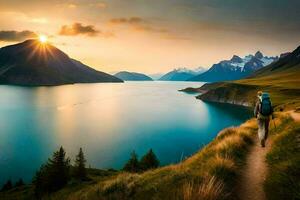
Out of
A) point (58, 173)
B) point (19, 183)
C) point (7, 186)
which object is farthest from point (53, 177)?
point (7, 186)

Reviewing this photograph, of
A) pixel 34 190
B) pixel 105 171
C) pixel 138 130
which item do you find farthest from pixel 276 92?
pixel 34 190

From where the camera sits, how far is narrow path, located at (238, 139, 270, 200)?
347 inches

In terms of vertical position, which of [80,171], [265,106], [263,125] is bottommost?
[80,171]

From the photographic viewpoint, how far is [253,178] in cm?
1045

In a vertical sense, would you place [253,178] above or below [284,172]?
below

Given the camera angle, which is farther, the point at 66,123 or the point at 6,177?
the point at 66,123

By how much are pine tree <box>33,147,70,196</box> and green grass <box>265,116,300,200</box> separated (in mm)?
44777

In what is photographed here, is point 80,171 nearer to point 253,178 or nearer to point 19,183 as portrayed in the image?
point 19,183

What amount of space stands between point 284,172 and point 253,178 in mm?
1209

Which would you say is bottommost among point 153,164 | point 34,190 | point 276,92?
point 34,190

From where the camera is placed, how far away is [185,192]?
7.76 meters

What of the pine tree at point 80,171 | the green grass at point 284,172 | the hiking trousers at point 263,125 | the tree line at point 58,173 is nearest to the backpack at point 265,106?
the hiking trousers at point 263,125

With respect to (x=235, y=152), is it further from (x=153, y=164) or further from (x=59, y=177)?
(x=59, y=177)

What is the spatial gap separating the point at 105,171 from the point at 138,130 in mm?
40334
